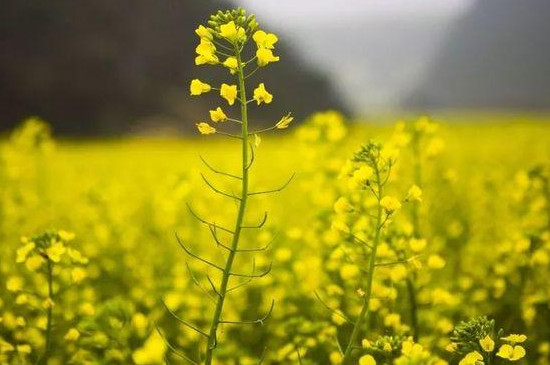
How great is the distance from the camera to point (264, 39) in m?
1.98

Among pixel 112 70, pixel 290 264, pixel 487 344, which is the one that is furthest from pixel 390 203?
pixel 112 70

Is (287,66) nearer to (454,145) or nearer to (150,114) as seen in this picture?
(150,114)

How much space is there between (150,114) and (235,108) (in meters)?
14.9

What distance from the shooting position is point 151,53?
4122cm

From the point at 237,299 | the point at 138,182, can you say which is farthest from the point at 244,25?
the point at 138,182

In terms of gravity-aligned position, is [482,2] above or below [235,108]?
above

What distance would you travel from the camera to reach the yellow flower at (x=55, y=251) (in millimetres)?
2248

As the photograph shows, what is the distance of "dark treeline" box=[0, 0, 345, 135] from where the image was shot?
33344 millimetres

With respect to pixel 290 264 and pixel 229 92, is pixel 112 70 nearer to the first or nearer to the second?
pixel 290 264

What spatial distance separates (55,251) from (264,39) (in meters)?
1.12

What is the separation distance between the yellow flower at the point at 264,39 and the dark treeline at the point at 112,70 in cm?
2840

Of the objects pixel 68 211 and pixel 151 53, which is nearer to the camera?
pixel 68 211

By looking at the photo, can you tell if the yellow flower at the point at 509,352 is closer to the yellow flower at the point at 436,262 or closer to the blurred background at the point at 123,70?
the yellow flower at the point at 436,262

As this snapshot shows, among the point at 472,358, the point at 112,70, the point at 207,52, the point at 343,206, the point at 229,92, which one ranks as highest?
the point at 112,70
